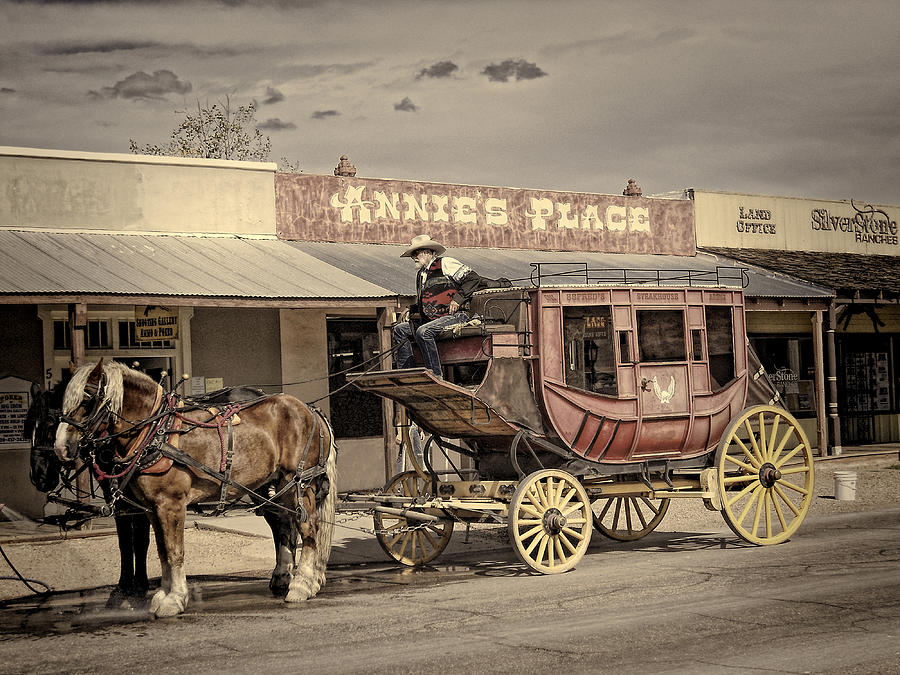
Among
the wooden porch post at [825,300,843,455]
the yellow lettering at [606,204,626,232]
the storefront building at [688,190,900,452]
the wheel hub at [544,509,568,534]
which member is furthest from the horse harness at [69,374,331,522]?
the storefront building at [688,190,900,452]

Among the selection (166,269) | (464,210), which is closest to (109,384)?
(166,269)

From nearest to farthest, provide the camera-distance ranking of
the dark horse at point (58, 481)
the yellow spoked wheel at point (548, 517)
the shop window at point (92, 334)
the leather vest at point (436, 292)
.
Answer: the dark horse at point (58, 481) → the yellow spoked wheel at point (548, 517) → the leather vest at point (436, 292) → the shop window at point (92, 334)

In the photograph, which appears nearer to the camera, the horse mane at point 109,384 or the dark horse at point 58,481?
the horse mane at point 109,384

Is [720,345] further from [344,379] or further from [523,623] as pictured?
[344,379]

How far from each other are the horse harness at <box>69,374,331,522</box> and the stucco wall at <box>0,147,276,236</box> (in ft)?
24.8

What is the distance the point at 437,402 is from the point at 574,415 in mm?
1308

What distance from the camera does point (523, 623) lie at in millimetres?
8008

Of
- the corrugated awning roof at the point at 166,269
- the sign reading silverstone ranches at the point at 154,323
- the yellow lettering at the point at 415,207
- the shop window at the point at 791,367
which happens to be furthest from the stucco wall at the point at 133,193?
the shop window at the point at 791,367

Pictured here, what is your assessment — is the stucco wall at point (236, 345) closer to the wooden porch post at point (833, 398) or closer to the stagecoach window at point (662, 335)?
the stagecoach window at point (662, 335)

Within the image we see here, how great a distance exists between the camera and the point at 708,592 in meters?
8.96

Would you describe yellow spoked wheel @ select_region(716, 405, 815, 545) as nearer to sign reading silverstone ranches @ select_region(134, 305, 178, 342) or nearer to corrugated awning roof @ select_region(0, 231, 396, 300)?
corrugated awning roof @ select_region(0, 231, 396, 300)

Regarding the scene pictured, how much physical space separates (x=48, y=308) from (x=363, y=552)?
651 centimetres

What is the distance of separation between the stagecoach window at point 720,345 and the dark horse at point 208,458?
4392 mm

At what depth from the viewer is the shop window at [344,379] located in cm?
1859
